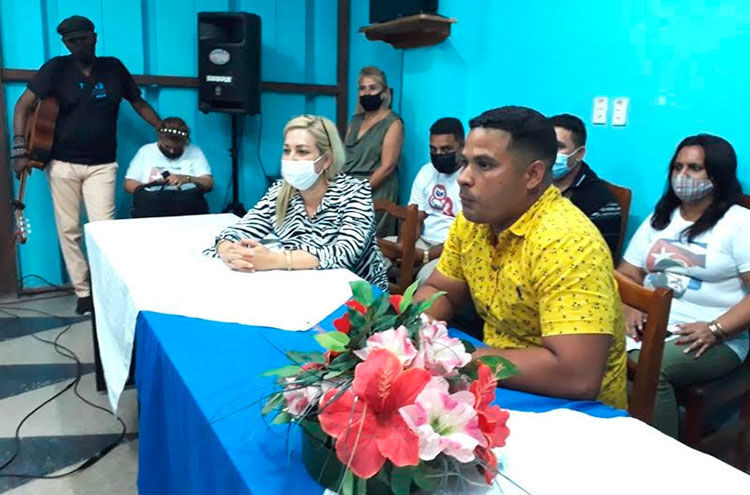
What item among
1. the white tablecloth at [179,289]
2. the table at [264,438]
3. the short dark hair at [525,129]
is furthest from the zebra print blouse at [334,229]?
the short dark hair at [525,129]

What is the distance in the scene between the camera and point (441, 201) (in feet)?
11.0

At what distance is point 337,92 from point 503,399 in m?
4.01

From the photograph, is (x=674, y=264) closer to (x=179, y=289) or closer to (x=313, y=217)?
(x=313, y=217)

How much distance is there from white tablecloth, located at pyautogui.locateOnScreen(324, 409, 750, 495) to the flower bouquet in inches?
2.8

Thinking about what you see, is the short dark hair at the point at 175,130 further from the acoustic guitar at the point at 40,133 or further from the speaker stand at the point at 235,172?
the acoustic guitar at the point at 40,133

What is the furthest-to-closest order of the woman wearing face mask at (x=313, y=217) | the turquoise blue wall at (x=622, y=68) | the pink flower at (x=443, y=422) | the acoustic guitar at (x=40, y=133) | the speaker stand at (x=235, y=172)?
the speaker stand at (x=235, y=172), the acoustic guitar at (x=40, y=133), the turquoise blue wall at (x=622, y=68), the woman wearing face mask at (x=313, y=217), the pink flower at (x=443, y=422)

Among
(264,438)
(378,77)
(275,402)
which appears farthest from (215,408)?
(378,77)

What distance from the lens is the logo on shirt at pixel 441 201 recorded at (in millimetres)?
3303

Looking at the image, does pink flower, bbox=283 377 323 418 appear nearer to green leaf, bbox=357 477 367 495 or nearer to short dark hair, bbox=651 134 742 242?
green leaf, bbox=357 477 367 495

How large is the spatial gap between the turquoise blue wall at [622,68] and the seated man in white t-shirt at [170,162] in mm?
1705

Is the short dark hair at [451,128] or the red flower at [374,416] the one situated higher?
the short dark hair at [451,128]

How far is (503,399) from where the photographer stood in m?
1.10

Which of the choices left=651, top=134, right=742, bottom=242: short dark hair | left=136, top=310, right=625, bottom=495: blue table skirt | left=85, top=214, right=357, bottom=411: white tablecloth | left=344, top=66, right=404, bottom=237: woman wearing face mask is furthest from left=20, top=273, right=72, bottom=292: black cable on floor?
left=651, top=134, right=742, bottom=242: short dark hair

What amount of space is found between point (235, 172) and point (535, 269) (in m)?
3.56
